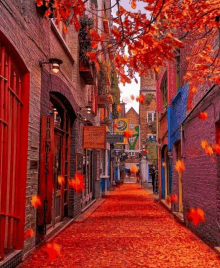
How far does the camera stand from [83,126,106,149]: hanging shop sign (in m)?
13.8

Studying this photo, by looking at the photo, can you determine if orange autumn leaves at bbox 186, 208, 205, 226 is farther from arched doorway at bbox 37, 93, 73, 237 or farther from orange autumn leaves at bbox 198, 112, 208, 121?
arched doorway at bbox 37, 93, 73, 237

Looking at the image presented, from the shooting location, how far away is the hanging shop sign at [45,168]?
8016mm

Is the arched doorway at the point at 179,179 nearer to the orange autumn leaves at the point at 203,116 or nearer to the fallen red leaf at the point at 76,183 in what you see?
the fallen red leaf at the point at 76,183

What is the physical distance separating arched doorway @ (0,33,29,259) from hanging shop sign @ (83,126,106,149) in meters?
6.75

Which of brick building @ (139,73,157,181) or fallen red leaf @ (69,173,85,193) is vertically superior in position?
brick building @ (139,73,157,181)

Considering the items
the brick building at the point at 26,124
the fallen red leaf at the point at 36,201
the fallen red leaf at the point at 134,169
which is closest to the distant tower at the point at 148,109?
the fallen red leaf at the point at 134,169

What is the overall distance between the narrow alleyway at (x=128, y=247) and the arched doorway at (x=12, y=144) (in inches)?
28.8

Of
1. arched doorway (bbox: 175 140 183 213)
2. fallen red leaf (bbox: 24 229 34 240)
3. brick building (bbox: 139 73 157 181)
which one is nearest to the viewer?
fallen red leaf (bbox: 24 229 34 240)

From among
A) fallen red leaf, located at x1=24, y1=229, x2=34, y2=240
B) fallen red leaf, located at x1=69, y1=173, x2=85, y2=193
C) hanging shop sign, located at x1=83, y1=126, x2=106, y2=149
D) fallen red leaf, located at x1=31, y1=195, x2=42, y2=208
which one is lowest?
fallen red leaf, located at x1=24, y1=229, x2=34, y2=240

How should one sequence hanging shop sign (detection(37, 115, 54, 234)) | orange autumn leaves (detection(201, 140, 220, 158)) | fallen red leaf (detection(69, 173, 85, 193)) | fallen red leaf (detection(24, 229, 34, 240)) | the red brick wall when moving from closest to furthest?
fallen red leaf (detection(24, 229, 34, 240)), orange autumn leaves (detection(201, 140, 220, 158)), the red brick wall, hanging shop sign (detection(37, 115, 54, 234)), fallen red leaf (detection(69, 173, 85, 193))

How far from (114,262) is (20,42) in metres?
4.25

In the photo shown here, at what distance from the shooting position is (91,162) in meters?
19.1

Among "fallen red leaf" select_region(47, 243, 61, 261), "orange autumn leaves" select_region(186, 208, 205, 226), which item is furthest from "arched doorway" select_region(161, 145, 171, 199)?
"fallen red leaf" select_region(47, 243, 61, 261)

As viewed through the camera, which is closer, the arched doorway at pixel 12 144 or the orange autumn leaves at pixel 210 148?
the arched doorway at pixel 12 144
